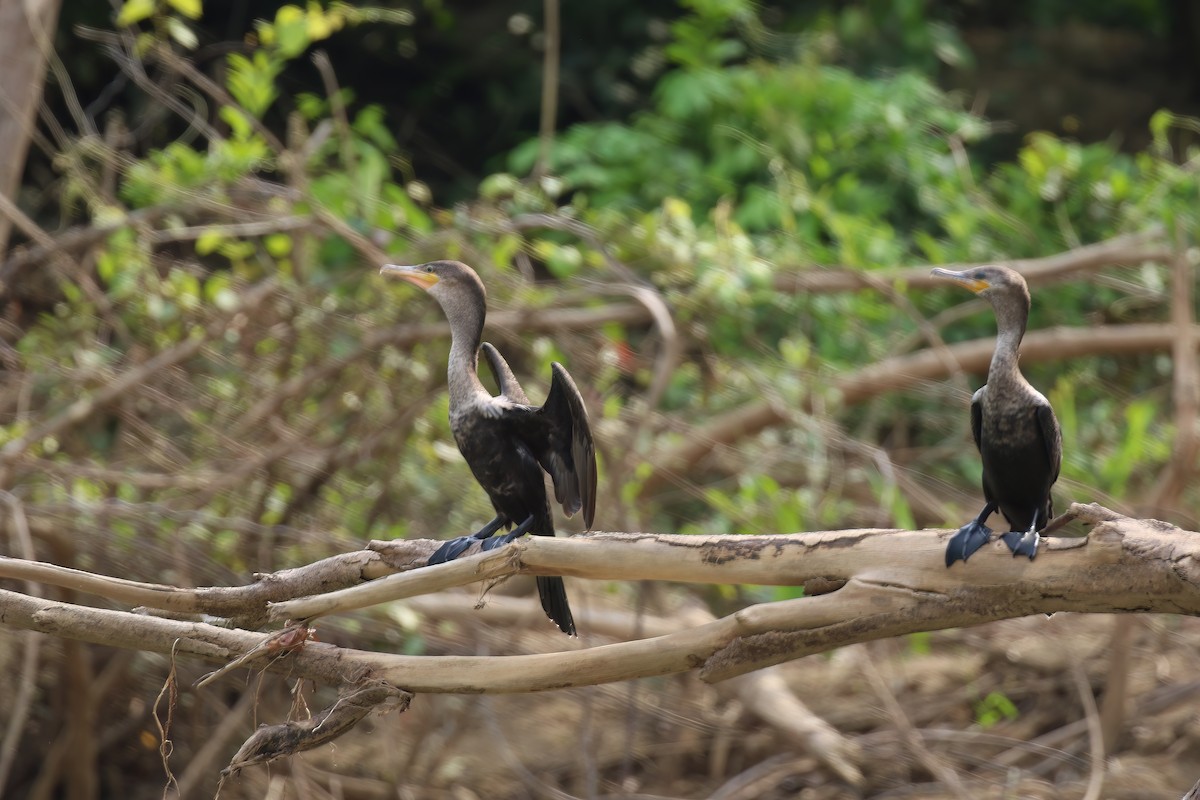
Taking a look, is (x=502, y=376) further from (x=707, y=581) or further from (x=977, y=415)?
(x=977, y=415)

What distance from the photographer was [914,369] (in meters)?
5.64

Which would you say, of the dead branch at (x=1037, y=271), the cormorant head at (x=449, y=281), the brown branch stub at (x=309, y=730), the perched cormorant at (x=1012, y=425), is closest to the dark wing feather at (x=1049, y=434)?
the perched cormorant at (x=1012, y=425)

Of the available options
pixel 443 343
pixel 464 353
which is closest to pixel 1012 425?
pixel 464 353

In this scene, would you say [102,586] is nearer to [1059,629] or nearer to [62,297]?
[62,297]

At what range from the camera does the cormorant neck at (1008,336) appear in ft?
8.37

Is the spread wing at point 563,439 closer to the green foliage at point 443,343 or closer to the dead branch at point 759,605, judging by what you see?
the dead branch at point 759,605

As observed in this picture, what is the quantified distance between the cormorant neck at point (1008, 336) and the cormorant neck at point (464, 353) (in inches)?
41.7

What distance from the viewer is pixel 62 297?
550cm

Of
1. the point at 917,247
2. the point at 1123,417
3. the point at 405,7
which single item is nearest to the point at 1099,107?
the point at 917,247

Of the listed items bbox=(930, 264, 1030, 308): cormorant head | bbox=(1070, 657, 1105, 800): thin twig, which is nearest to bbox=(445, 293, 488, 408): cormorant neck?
bbox=(930, 264, 1030, 308): cormorant head

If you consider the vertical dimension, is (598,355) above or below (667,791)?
above

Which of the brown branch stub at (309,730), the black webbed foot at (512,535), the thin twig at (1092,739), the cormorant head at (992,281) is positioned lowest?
the thin twig at (1092,739)

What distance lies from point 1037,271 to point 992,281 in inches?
132

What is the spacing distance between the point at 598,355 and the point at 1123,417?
2.79m
